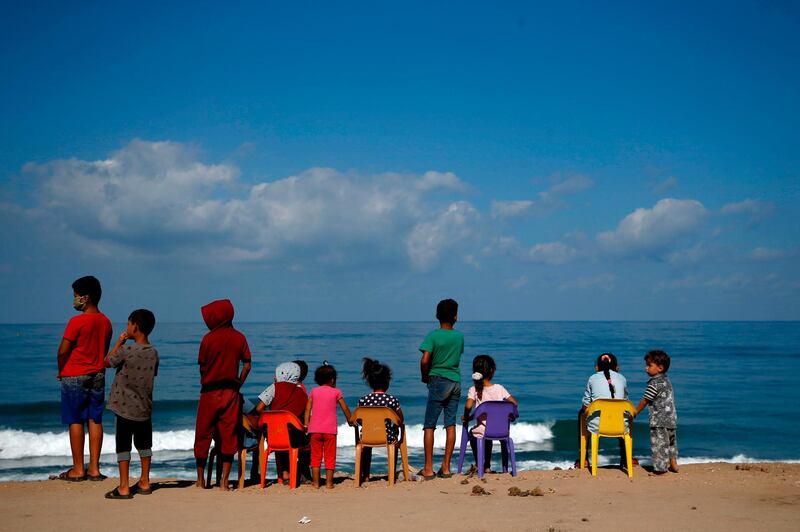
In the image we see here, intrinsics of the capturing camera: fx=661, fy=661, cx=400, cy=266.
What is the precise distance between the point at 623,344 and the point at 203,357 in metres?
41.6

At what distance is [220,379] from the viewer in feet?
21.0

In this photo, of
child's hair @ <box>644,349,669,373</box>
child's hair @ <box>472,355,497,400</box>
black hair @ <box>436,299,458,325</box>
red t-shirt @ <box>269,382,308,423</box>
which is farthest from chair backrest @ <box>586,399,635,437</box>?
red t-shirt @ <box>269,382,308,423</box>

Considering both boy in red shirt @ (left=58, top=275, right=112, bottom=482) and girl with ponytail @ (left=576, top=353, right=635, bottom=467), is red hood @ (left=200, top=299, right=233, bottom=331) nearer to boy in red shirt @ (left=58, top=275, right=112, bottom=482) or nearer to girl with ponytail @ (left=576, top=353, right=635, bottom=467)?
boy in red shirt @ (left=58, top=275, right=112, bottom=482)

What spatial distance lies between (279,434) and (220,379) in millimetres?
942

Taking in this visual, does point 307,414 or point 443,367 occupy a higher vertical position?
point 443,367

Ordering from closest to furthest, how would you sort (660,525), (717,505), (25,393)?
(660,525), (717,505), (25,393)

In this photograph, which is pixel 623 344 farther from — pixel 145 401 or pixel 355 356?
pixel 145 401

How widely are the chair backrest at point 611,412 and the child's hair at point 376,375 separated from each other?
229 centimetres

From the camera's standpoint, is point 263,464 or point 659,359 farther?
point 659,359

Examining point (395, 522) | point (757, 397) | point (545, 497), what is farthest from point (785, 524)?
point (757, 397)

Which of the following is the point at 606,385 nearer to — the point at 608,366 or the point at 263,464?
the point at 608,366

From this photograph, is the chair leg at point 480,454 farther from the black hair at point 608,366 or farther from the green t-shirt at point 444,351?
the black hair at point 608,366

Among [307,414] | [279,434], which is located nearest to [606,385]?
[307,414]

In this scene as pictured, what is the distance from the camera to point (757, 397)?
68.5ft
